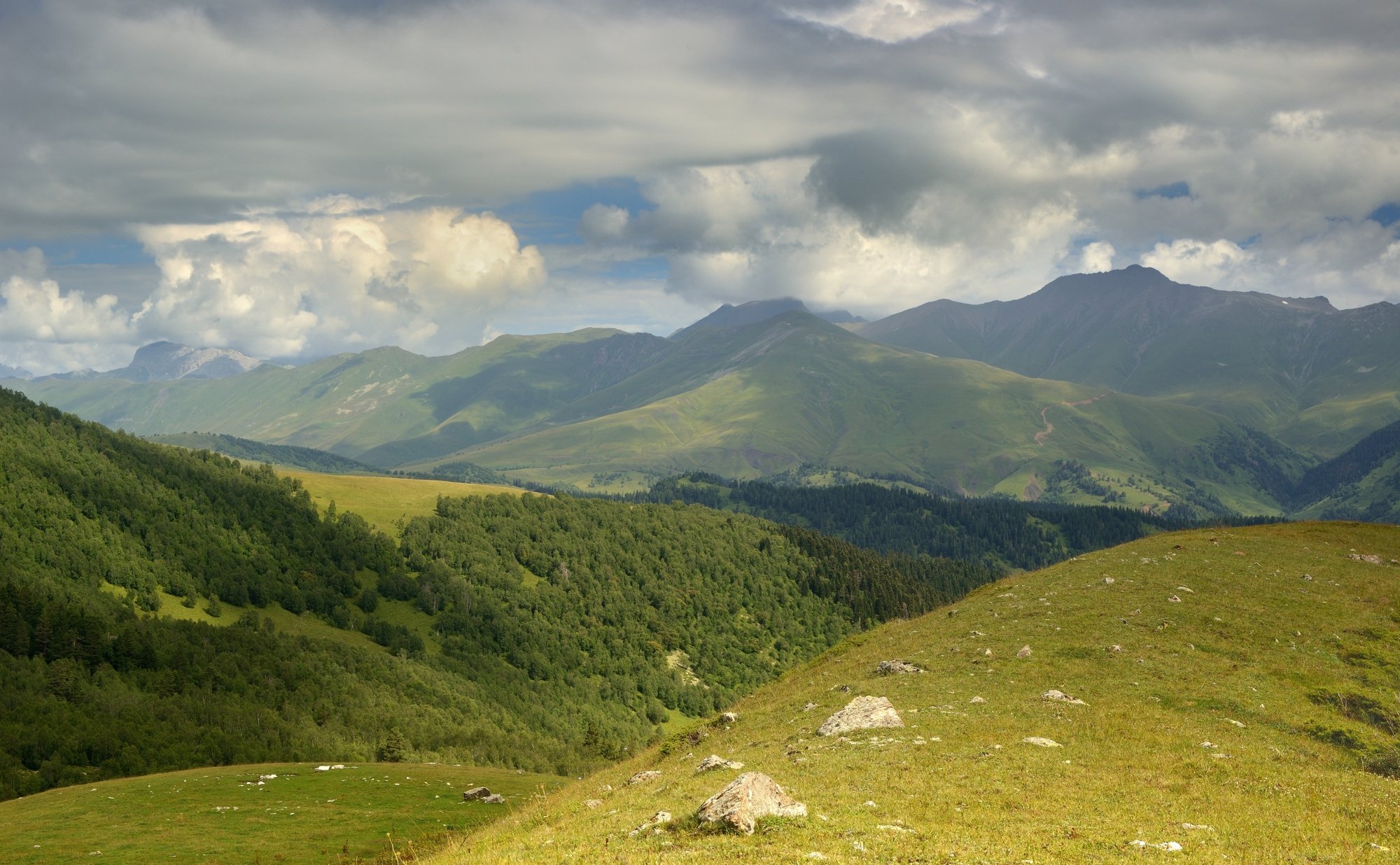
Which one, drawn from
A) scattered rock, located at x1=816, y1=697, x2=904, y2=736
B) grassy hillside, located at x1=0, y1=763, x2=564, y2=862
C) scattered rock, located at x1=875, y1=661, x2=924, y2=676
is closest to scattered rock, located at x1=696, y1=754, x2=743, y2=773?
scattered rock, located at x1=816, y1=697, x2=904, y2=736

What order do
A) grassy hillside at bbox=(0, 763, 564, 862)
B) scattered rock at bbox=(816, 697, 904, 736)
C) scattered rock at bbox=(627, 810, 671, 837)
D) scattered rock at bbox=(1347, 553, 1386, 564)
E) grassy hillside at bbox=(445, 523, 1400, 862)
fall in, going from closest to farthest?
grassy hillside at bbox=(445, 523, 1400, 862) < scattered rock at bbox=(627, 810, 671, 837) < scattered rock at bbox=(816, 697, 904, 736) < grassy hillside at bbox=(0, 763, 564, 862) < scattered rock at bbox=(1347, 553, 1386, 564)

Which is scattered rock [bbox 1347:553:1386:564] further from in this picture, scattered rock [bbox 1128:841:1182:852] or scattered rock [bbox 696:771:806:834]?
scattered rock [bbox 696:771:806:834]

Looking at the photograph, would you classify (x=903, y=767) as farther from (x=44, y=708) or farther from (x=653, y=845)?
(x=44, y=708)

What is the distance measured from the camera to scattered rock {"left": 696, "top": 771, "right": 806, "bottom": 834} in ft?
75.9

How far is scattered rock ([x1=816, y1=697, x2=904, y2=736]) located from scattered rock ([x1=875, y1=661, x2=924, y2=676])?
8.85 m

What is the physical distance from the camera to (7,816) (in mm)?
51781

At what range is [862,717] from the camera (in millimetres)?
38344

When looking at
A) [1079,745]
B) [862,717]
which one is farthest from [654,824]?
[1079,745]

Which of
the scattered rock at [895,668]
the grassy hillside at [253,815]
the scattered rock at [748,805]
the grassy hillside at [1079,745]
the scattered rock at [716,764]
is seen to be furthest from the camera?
the scattered rock at [895,668]

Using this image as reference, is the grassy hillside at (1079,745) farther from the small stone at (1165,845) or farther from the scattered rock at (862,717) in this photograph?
the scattered rock at (862,717)

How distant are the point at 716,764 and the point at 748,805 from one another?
10328mm

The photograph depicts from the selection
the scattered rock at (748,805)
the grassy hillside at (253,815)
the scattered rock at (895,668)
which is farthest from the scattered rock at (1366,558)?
the grassy hillside at (253,815)

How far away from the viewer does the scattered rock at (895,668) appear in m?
48.6

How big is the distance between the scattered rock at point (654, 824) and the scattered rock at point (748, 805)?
1.24 metres
